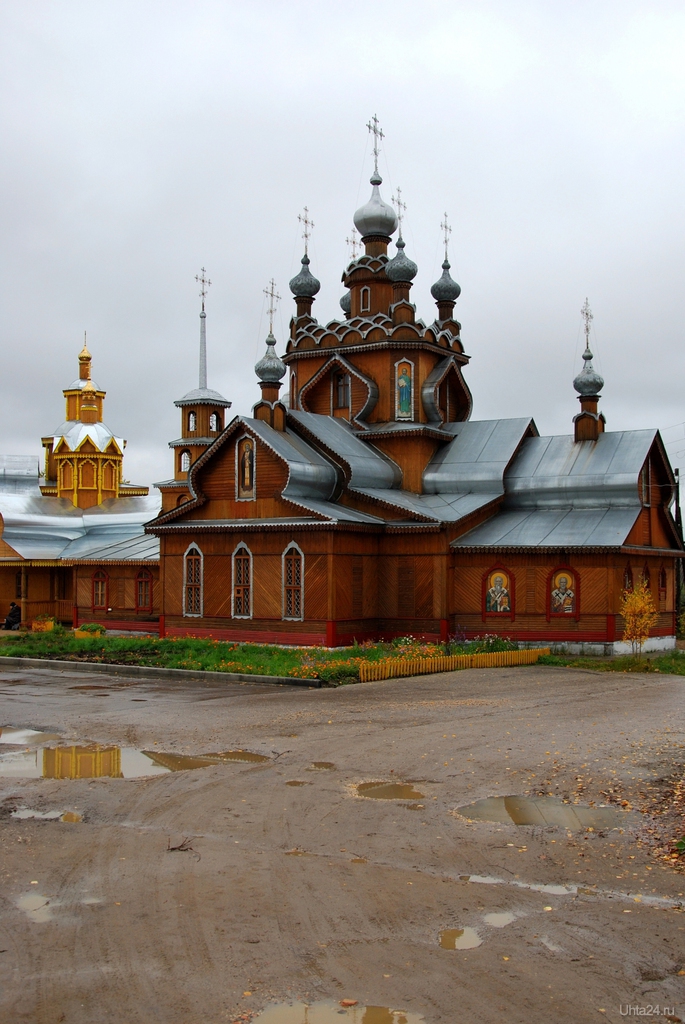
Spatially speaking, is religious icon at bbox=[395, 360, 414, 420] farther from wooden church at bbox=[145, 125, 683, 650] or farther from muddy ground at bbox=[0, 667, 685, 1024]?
muddy ground at bbox=[0, 667, 685, 1024]

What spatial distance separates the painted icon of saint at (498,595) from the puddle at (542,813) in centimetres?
1702

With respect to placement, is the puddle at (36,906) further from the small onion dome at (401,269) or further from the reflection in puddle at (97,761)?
the small onion dome at (401,269)

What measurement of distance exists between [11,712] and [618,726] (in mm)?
9851

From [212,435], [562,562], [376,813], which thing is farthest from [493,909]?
[212,435]

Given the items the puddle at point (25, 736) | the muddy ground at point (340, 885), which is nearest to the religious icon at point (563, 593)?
the muddy ground at point (340, 885)

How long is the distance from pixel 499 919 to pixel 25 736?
932cm

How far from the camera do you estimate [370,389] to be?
31.9 meters

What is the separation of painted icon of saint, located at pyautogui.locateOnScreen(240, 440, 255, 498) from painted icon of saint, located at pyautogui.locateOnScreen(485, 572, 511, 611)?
7.29m

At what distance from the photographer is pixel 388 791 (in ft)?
35.3

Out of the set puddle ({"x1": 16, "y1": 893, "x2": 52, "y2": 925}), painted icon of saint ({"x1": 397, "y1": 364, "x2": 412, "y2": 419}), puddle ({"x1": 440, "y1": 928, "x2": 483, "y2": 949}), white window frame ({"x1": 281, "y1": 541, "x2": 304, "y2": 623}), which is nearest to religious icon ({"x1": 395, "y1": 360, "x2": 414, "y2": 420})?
painted icon of saint ({"x1": 397, "y1": 364, "x2": 412, "y2": 419})

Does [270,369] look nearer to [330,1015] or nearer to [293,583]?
[293,583]

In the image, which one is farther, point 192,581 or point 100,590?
point 100,590

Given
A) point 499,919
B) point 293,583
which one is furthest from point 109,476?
point 499,919

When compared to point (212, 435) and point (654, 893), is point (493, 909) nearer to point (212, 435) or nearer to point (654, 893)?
point (654, 893)
